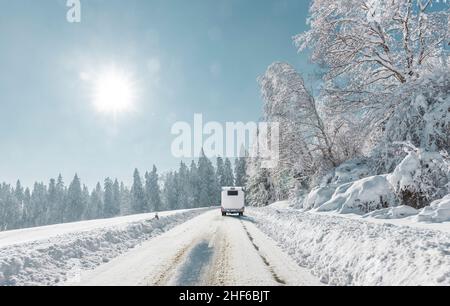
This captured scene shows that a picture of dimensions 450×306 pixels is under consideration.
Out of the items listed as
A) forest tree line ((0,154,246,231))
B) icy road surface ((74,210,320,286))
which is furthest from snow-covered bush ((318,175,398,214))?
forest tree line ((0,154,246,231))

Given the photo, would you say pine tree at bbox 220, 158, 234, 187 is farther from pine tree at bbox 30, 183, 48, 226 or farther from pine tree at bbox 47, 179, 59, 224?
pine tree at bbox 30, 183, 48, 226

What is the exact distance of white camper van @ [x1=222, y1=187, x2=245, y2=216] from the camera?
32812mm

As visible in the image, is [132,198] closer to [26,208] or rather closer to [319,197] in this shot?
[26,208]

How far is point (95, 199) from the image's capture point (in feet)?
346

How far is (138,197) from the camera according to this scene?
8606cm

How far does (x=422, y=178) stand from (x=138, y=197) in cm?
7980

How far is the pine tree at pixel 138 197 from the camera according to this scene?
85312mm

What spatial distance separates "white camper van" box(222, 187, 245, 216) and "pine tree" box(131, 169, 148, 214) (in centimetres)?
5644

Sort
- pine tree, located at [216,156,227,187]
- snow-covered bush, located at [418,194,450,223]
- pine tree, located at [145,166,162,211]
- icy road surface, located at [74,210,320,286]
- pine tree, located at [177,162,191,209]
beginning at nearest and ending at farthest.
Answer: icy road surface, located at [74,210,320,286] → snow-covered bush, located at [418,194,450,223] → pine tree, located at [145,166,162,211] → pine tree, located at [216,156,227,187] → pine tree, located at [177,162,191,209]

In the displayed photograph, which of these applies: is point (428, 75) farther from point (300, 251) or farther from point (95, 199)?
point (95, 199)

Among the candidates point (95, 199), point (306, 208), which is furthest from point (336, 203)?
point (95, 199)

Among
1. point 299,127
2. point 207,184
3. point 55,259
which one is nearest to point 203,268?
point 55,259

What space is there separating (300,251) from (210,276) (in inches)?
147

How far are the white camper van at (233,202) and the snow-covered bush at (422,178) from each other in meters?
20.5
